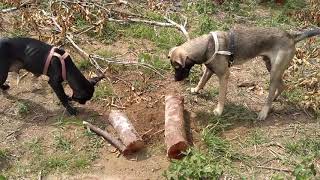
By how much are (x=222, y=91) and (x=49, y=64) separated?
2.25m

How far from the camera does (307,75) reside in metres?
7.53

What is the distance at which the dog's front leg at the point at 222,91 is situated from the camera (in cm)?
641

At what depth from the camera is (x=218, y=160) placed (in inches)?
232

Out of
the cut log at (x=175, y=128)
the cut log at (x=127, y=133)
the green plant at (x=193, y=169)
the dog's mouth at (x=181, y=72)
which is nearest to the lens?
the green plant at (x=193, y=169)

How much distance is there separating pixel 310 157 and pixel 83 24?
4.61m

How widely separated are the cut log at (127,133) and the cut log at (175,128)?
1.16 feet

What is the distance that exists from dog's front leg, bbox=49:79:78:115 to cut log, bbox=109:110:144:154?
637mm

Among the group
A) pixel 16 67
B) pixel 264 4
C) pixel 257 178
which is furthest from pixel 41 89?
pixel 264 4

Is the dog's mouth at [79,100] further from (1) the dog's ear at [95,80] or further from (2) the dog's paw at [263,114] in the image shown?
(2) the dog's paw at [263,114]

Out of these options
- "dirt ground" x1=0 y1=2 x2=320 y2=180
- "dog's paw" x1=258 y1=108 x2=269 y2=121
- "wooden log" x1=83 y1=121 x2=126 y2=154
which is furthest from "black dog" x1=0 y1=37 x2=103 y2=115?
"dog's paw" x1=258 y1=108 x2=269 y2=121

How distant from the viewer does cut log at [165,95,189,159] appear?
18.9 feet

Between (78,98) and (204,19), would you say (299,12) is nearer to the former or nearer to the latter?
(204,19)

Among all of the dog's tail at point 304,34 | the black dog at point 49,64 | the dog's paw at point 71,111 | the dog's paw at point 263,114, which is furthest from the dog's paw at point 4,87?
the dog's tail at point 304,34

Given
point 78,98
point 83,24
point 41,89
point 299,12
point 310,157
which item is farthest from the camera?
point 299,12
